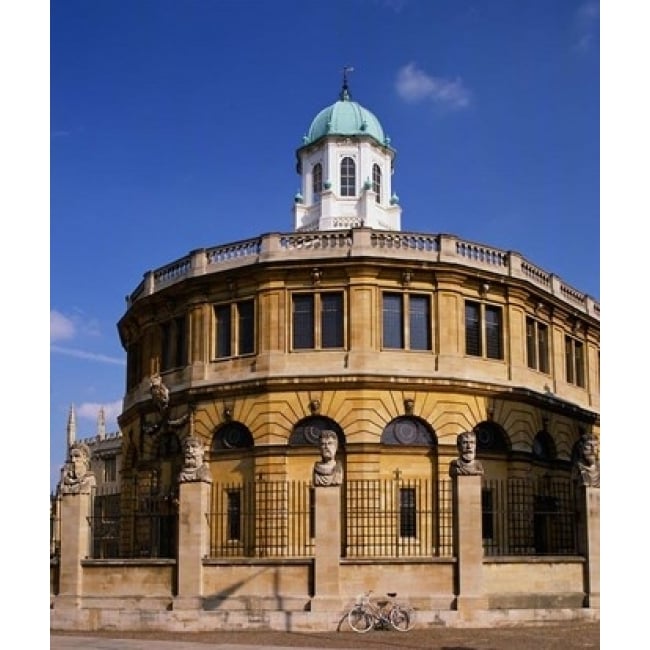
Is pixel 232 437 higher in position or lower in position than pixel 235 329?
lower

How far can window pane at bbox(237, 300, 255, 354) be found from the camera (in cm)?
2861

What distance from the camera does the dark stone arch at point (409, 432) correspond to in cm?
2750

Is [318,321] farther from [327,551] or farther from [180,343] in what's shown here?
[327,551]

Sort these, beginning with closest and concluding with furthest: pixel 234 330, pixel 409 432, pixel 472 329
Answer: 1. pixel 409 432
2. pixel 234 330
3. pixel 472 329

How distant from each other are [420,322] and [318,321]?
275cm

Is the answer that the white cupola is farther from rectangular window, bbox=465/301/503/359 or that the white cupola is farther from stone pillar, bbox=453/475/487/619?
stone pillar, bbox=453/475/487/619

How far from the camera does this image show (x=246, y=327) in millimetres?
28812

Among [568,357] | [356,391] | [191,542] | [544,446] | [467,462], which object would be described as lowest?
[191,542]

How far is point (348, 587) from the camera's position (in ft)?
64.3

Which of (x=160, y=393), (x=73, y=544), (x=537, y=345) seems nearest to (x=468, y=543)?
(x=73, y=544)

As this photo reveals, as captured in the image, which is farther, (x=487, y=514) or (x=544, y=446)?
(x=544, y=446)

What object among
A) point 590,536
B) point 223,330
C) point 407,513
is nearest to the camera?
point 590,536
